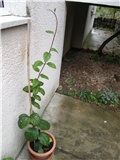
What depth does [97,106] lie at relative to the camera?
10.3 feet

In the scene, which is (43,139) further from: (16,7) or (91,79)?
(91,79)

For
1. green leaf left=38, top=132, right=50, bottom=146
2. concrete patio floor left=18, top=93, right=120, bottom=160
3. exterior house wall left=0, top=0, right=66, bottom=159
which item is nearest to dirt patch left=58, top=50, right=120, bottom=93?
concrete patio floor left=18, top=93, right=120, bottom=160

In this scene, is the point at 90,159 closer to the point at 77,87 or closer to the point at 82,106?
the point at 82,106

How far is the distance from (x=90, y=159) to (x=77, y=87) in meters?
1.89

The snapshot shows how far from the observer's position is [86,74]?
436cm

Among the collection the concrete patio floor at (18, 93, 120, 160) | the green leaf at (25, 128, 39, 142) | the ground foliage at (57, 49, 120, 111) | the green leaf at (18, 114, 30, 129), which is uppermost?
the green leaf at (18, 114, 30, 129)

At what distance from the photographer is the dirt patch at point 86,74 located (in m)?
3.78

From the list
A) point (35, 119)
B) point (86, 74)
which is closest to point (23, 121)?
point (35, 119)

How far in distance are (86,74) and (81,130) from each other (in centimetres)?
217

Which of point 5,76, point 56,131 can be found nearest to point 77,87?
point 56,131

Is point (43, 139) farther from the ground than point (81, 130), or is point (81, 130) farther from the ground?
point (43, 139)

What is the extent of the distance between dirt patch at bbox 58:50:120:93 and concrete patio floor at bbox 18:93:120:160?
64 centimetres

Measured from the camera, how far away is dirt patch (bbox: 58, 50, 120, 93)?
3777mm

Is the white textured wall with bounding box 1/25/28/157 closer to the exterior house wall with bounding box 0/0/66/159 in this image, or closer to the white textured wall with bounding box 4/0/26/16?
the exterior house wall with bounding box 0/0/66/159
